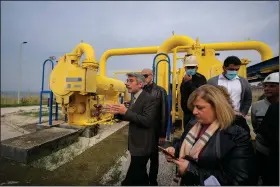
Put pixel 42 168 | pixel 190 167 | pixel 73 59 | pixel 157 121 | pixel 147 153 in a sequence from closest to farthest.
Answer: pixel 190 167
pixel 147 153
pixel 157 121
pixel 42 168
pixel 73 59

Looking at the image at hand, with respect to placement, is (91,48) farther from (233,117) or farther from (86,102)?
(233,117)

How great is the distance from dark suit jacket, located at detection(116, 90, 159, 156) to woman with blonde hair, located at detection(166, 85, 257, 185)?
2.46 ft

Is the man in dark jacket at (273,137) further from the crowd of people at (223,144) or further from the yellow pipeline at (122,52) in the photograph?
the yellow pipeline at (122,52)

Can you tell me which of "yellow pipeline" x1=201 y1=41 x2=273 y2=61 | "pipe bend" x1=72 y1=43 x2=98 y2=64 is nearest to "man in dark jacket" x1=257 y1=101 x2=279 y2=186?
"pipe bend" x1=72 y1=43 x2=98 y2=64

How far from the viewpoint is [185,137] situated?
155cm

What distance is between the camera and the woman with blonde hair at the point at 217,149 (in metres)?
1.26

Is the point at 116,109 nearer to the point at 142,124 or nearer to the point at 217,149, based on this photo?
the point at 142,124

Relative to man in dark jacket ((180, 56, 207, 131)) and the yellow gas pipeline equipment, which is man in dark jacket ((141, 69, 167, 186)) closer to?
man in dark jacket ((180, 56, 207, 131))

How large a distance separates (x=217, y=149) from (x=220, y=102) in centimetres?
34

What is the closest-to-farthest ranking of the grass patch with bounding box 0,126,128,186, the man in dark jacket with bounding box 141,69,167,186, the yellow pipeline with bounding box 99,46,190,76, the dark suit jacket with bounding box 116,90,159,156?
the dark suit jacket with bounding box 116,90,159,156 → the man in dark jacket with bounding box 141,69,167,186 → the grass patch with bounding box 0,126,128,186 → the yellow pipeline with bounding box 99,46,190,76

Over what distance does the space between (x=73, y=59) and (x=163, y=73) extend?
2.64 m

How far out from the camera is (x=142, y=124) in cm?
212

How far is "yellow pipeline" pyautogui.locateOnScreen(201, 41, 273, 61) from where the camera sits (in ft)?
24.4

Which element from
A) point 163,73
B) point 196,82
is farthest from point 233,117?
point 163,73
